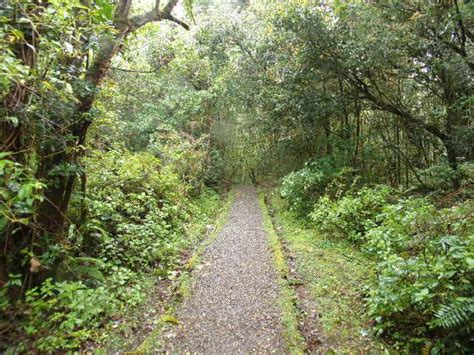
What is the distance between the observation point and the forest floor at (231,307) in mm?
3465

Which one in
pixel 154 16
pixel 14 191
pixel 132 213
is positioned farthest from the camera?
pixel 132 213

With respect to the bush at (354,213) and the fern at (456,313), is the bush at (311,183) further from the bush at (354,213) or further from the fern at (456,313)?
the fern at (456,313)

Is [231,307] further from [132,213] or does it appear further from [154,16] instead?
[154,16]

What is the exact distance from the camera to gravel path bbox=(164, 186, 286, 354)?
3.47 meters

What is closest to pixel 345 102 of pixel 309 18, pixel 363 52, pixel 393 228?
pixel 363 52

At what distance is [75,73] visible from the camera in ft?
12.6

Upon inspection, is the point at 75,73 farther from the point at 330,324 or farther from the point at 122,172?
the point at 330,324

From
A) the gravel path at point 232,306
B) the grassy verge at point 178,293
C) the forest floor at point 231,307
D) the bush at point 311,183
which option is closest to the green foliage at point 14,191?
the grassy verge at point 178,293

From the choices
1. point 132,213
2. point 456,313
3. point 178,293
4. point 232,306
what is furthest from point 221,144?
point 456,313

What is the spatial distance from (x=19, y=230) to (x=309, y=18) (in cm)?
721

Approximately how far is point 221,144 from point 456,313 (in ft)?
39.8

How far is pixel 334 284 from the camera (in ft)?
14.7

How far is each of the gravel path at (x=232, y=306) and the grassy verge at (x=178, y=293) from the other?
105mm

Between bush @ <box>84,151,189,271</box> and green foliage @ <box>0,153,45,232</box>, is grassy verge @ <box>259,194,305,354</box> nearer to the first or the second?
bush @ <box>84,151,189,271</box>
